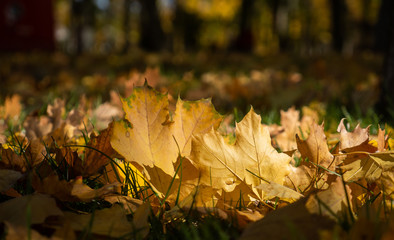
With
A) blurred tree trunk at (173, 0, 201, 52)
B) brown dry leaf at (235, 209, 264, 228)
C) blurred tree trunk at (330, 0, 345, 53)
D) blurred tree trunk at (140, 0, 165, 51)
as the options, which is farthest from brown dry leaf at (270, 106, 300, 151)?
blurred tree trunk at (173, 0, 201, 52)

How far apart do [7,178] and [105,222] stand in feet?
0.80

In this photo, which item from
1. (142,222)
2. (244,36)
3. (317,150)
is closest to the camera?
(142,222)

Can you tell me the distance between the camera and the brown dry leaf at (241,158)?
33.7 inches

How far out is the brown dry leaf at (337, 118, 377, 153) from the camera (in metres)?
1.01

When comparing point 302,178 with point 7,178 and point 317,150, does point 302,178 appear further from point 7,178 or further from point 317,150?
point 7,178

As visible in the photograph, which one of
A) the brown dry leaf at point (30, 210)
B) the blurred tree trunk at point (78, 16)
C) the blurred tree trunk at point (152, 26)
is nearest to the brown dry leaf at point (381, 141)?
the brown dry leaf at point (30, 210)

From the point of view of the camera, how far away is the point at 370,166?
934mm

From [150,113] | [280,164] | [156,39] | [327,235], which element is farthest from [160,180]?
[156,39]

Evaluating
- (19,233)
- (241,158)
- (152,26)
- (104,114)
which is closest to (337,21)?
(152,26)

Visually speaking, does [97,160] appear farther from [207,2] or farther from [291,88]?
[207,2]

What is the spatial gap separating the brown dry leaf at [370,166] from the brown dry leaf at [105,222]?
51 cm

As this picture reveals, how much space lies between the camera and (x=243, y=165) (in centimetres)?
90

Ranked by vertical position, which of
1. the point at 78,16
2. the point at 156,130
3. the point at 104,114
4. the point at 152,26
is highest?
the point at 156,130

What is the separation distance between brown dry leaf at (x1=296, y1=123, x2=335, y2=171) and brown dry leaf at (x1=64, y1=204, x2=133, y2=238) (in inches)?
17.3
